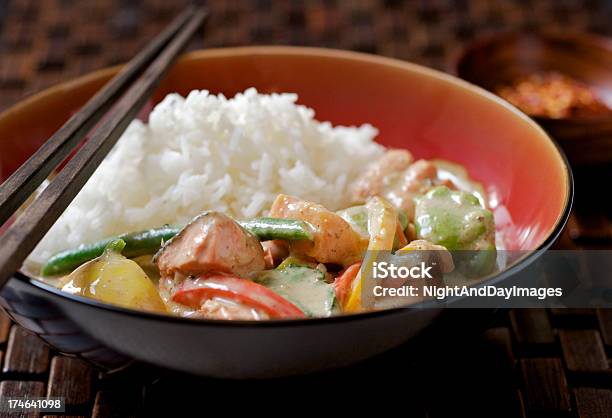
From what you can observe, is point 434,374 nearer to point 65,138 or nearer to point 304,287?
point 304,287

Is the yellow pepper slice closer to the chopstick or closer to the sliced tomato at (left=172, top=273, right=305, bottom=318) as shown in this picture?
the sliced tomato at (left=172, top=273, right=305, bottom=318)

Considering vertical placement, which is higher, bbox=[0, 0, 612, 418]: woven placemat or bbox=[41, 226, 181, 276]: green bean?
bbox=[41, 226, 181, 276]: green bean

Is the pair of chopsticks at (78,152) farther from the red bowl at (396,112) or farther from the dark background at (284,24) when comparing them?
the dark background at (284,24)

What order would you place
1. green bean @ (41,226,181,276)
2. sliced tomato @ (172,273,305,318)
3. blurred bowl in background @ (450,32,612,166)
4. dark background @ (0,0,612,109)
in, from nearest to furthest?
1. sliced tomato @ (172,273,305,318)
2. green bean @ (41,226,181,276)
3. blurred bowl in background @ (450,32,612,166)
4. dark background @ (0,0,612,109)

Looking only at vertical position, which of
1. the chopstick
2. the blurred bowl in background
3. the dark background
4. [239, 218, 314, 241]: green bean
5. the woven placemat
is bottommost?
the woven placemat

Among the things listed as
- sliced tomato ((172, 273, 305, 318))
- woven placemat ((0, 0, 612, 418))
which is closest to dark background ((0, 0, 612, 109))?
woven placemat ((0, 0, 612, 418))

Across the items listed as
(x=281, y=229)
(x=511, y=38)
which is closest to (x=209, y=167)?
(x=281, y=229)

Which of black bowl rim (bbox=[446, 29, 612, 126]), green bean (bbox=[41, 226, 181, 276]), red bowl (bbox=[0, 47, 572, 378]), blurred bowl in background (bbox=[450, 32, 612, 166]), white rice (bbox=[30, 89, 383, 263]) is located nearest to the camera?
red bowl (bbox=[0, 47, 572, 378])
